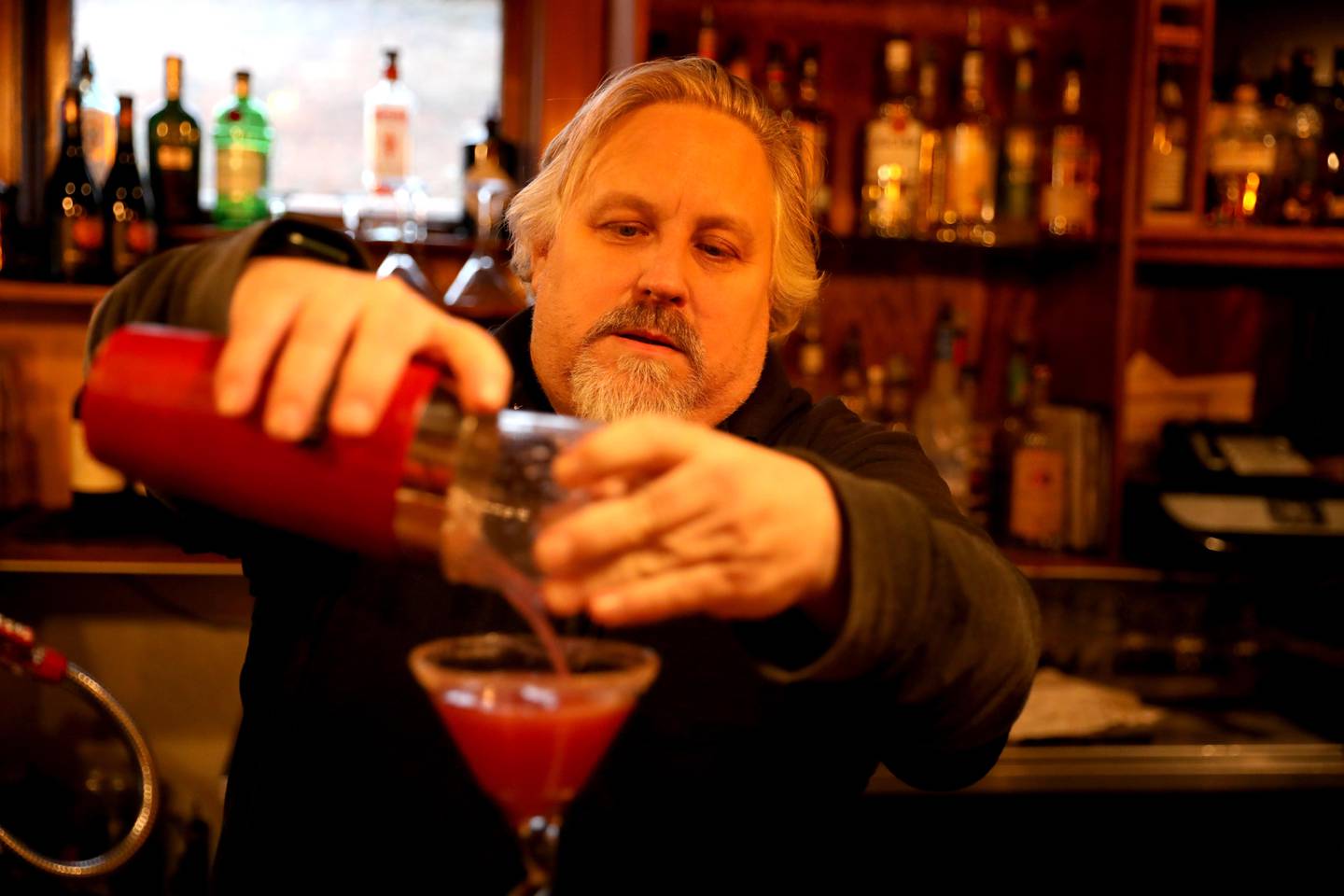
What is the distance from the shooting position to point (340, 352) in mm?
602

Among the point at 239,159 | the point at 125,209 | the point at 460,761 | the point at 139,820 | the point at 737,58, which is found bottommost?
the point at 139,820

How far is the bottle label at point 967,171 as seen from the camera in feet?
7.71

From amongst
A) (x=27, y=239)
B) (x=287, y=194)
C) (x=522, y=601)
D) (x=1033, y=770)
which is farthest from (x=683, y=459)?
(x=27, y=239)

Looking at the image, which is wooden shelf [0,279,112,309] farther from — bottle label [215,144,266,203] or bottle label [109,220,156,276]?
bottle label [215,144,266,203]

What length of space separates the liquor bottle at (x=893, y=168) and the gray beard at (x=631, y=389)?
117 cm

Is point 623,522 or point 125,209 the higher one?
point 125,209

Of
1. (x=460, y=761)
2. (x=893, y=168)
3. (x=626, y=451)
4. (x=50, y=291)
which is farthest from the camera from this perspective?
(x=893, y=168)

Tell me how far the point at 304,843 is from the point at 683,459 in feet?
2.61

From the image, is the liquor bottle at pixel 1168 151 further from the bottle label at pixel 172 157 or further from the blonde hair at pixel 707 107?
the bottle label at pixel 172 157

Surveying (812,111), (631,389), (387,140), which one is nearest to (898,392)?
(812,111)

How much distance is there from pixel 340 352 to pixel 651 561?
0.67ft

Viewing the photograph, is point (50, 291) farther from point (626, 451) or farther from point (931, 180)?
point (626, 451)

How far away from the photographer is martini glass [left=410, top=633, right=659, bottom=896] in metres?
0.66

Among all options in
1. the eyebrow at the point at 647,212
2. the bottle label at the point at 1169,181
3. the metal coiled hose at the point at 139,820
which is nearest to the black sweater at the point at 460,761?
the eyebrow at the point at 647,212
